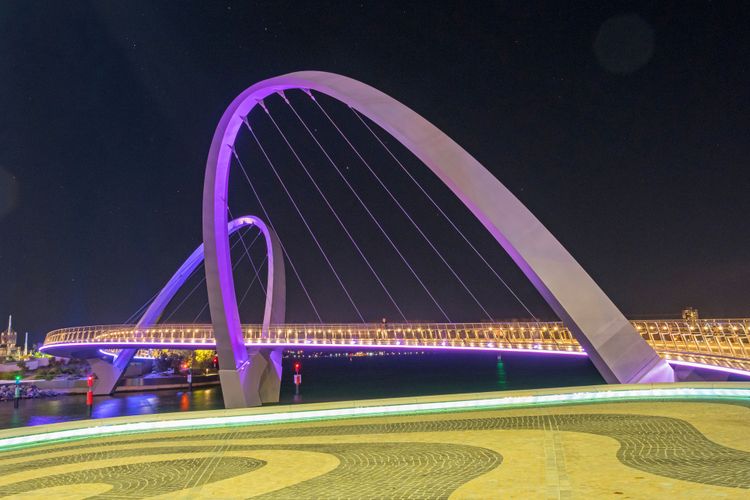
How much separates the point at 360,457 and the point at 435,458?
3.36ft

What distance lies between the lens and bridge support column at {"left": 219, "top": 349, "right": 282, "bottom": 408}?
2773cm

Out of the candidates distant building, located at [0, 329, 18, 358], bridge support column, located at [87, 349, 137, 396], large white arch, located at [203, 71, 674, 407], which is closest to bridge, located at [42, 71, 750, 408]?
large white arch, located at [203, 71, 674, 407]

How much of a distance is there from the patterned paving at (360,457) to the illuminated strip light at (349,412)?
0.58 m

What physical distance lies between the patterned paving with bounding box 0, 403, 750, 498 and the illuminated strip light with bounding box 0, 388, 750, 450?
58cm

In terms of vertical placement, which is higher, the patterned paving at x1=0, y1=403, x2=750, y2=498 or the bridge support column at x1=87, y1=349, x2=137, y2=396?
the patterned paving at x1=0, y1=403, x2=750, y2=498

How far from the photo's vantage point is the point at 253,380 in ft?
105

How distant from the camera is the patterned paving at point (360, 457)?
18.4ft

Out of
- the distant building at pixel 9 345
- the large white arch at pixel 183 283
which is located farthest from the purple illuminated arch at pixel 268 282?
the distant building at pixel 9 345

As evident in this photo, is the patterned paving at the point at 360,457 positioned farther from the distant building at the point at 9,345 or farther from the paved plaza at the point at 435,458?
the distant building at the point at 9,345

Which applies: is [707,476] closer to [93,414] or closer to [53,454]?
[53,454]

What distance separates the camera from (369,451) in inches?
291

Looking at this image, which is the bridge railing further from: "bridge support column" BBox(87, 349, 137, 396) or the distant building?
the distant building

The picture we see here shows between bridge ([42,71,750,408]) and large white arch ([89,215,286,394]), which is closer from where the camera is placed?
bridge ([42,71,750,408])

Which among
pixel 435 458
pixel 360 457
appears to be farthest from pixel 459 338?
pixel 435 458
